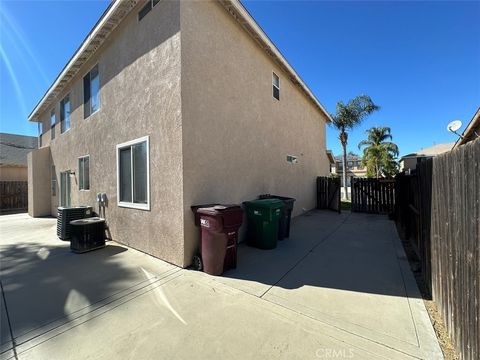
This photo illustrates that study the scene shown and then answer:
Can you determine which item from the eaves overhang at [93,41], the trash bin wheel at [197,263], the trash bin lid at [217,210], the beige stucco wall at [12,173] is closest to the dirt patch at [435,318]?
the trash bin lid at [217,210]

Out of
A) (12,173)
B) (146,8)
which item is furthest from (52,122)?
(12,173)

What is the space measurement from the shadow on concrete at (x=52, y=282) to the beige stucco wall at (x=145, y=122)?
928 millimetres

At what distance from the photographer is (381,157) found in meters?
27.9

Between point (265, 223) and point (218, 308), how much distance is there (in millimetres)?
2823

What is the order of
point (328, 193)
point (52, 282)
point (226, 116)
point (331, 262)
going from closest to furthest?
point (52, 282)
point (331, 262)
point (226, 116)
point (328, 193)

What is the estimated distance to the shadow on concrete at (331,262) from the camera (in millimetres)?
3779

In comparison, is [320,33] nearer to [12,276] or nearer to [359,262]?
[359,262]

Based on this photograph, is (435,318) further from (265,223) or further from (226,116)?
(226,116)

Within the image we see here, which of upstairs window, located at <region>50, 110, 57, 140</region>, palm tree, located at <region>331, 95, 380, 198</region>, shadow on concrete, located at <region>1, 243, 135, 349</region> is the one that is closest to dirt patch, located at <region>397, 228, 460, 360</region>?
shadow on concrete, located at <region>1, 243, 135, 349</region>

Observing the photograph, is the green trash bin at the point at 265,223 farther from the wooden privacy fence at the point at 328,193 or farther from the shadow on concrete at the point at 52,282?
the wooden privacy fence at the point at 328,193

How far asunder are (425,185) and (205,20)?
568 cm

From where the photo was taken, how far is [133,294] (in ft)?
11.5

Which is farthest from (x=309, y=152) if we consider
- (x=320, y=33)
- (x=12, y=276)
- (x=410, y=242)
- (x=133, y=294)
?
(x=12, y=276)

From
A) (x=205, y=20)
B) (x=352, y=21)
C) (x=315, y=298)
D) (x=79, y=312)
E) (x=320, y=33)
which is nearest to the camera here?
(x=79, y=312)
